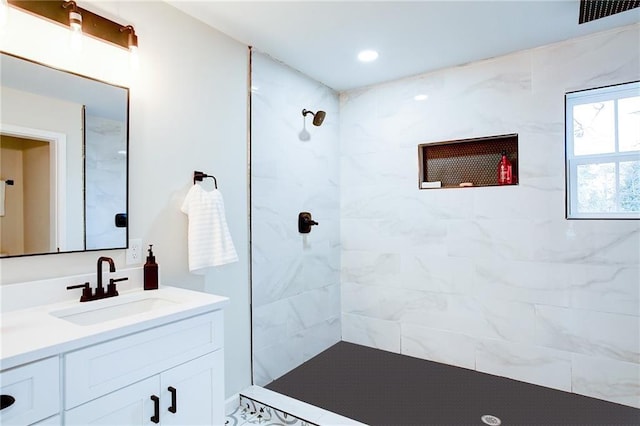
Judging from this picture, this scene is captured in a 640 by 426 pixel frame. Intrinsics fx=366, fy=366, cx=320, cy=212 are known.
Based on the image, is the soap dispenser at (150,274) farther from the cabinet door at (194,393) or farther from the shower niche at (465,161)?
the shower niche at (465,161)

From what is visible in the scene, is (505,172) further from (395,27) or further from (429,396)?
(429,396)

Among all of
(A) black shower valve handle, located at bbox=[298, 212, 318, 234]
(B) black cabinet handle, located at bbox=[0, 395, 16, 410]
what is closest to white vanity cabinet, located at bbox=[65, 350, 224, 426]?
(B) black cabinet handle, located at bbox=[0, 395, 16, 410]

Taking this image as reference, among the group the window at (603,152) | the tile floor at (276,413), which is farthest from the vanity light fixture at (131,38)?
the window at (603,152)

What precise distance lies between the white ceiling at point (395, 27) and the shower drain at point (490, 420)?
2.33 metres

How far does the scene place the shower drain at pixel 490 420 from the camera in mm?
2074

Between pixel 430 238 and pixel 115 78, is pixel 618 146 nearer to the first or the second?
pixel 430 238

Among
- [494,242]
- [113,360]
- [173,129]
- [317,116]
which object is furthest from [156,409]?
[494,242]

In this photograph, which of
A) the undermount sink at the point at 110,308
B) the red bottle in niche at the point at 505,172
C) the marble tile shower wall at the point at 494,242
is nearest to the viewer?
the undermount sink at the point at 110,308

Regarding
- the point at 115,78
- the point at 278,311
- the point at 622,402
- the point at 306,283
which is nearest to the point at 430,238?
the point at 306,283

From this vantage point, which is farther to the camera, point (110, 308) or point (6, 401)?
point (110, 308)

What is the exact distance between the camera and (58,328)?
1.23 m

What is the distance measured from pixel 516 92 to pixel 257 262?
2187mm

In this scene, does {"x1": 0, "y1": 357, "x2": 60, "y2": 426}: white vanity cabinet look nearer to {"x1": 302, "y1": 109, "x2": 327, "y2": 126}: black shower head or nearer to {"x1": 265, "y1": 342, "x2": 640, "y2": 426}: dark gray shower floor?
{"x1": 265, "y1": 342, "x2": 640, "y2": 426}: dark gray shower floor

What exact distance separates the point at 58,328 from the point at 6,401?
0.27m
